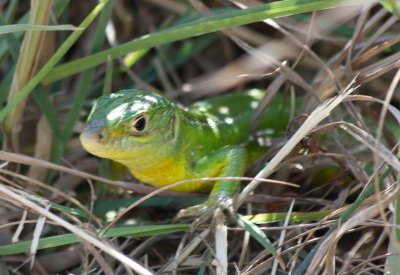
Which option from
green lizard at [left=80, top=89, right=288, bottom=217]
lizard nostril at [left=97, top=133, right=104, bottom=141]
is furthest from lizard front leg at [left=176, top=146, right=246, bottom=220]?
lizard nostril at [left=97, top=133, right=104, bottom=141]

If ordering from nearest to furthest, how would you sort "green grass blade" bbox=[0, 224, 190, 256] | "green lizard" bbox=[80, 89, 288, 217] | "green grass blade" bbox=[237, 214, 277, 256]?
"green grass blade" bbox=[237, 214, 277, 256]
"green grass blade" bbox=[0, 224, 190, 256]
"green lizard" bbox=[80, 89, 288, 217]

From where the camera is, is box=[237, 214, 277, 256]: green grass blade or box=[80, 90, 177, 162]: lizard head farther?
box=[80, 90, 177, 162]: lizard head

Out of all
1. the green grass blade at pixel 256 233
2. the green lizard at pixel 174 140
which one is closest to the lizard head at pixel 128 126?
the green lizard at pixel 174 140

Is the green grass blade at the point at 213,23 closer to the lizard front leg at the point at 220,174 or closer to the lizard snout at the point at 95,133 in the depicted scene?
the lizard snout at the point at 95,133

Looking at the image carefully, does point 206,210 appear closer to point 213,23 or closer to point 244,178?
point 244,178

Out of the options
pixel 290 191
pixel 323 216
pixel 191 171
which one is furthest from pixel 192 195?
pixel 323 216

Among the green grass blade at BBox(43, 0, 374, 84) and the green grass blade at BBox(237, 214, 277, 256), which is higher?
the green grass blade at BBox(43, 0, 374, 84)

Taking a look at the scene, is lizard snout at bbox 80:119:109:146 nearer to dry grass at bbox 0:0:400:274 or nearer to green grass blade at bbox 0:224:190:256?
dry grass at bbox 0:0:400:274
